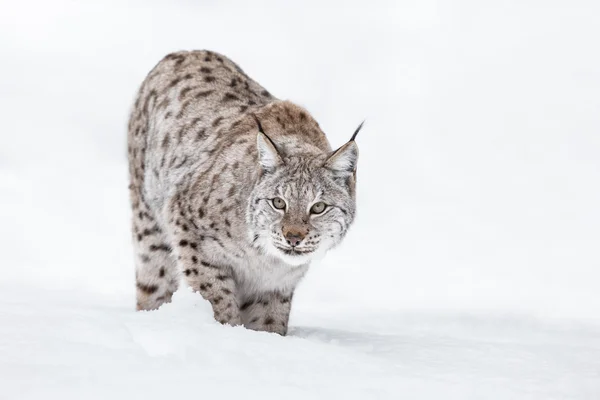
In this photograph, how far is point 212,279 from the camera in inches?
265

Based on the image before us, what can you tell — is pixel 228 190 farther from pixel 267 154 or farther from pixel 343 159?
pixel 343 159

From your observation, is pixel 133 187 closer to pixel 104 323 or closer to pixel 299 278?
pixel 299 278

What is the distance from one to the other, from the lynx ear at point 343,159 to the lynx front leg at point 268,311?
1.20 meters

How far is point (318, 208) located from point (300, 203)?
0.14 metres

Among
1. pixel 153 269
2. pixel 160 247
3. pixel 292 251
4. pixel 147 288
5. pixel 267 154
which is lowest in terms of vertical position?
pixel 147 288

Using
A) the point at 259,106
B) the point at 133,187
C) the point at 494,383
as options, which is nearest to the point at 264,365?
the point at 494,383

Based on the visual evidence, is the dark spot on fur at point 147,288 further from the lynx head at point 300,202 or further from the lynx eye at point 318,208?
the lynx eye at point 318,208

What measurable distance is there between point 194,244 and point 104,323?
222cm

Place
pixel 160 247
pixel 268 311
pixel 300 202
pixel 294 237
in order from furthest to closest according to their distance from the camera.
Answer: pixel 160 247
pixel 268 311
pixel 300 202
pixel 294 237

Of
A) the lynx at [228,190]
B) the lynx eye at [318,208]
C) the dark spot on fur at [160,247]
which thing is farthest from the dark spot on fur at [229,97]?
the lynx eye at [318,208]

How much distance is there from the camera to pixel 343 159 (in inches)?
252

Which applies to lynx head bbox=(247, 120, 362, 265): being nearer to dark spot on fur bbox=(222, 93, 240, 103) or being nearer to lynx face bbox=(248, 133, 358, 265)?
lynx face bbox=(248, 133, 358, 265)

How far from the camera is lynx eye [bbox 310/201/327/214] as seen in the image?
20.7ft

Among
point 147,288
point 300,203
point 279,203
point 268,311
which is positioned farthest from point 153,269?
point 300,203
